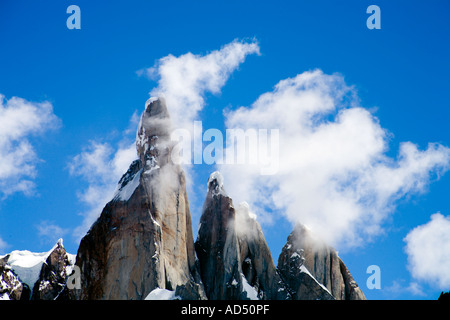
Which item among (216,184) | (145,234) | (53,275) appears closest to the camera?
(145,234)

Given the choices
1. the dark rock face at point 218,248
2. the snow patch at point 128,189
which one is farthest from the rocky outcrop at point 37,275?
the dark rock face at point 218,248

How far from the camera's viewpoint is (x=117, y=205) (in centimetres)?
6450

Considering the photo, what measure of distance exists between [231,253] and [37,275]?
87.8ft

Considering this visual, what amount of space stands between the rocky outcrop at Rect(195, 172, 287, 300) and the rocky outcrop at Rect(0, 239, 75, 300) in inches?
760

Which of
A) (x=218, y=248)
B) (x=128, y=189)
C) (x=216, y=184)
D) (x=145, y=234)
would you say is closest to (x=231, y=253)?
(x=218, y=248)

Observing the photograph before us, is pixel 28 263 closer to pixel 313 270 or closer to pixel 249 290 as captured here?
pixel 249 290

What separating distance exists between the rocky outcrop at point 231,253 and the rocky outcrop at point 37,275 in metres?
19.3

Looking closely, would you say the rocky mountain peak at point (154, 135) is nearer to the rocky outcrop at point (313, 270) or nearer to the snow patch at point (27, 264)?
the rocky outcrop at point (313, 270)

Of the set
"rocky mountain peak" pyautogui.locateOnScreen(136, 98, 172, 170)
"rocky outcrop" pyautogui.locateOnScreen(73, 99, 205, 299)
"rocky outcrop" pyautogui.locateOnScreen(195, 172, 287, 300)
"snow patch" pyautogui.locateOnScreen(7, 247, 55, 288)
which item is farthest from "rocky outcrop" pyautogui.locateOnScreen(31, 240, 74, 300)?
"rocky mountain peak" pyautogui.locateOnScreen(136, 98, 172, 170)

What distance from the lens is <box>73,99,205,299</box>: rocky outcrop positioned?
2384 inches

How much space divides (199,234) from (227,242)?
13.5ft

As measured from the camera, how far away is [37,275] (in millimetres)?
81750

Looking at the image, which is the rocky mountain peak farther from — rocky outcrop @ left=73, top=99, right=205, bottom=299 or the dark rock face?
the dark rock face

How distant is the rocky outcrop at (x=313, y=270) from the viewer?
2854 inches
